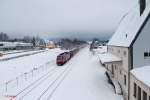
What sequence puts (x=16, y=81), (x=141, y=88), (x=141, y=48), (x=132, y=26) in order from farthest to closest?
1. (x=16, y=81)
2. (x=132, y=26)
3. (x=141, y=48)
4. (x=141, y=88)

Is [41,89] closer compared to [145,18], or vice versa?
[145,18]

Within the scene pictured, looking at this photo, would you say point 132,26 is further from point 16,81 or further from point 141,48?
point 16,81

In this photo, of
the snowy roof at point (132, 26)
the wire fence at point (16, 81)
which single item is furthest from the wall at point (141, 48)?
the wire fence at point (16, 81)

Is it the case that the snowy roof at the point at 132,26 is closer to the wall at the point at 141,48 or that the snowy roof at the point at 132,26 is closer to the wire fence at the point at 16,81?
the wall at the point at 141,48

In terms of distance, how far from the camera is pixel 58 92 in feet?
82.3

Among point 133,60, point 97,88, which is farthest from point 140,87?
point 97,88

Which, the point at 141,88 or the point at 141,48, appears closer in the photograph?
the point at 141,88

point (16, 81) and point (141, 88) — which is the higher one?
point (141, 88)

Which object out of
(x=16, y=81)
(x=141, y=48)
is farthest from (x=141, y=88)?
(x=16, y=81)

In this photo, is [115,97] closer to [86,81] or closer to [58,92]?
[58,92]

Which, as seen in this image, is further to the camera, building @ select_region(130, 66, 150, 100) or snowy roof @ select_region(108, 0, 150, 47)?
snowy roof @ select_region(108, 0, 150, 47)

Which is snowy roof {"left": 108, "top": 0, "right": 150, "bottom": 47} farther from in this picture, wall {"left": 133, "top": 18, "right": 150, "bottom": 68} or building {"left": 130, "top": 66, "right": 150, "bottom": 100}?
building {"left": 130, "top": 66, "right": 150, "bottom": 100}

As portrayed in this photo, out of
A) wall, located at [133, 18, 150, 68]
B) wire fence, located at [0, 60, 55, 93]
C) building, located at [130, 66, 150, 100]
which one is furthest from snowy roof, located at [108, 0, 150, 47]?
wire fence, located at [0, 60, 55, 93]

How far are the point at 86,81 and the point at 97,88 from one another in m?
4.55
